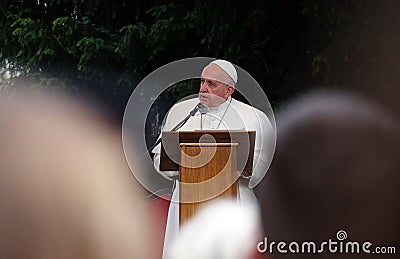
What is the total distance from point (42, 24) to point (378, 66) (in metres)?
2.27

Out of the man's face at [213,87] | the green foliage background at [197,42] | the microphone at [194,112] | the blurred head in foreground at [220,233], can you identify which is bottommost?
the blurred head in foreground at [220,233]

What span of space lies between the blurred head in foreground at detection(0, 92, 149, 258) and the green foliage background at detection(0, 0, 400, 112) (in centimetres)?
35

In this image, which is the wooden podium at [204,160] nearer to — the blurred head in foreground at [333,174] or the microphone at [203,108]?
the microphone at [203,108]

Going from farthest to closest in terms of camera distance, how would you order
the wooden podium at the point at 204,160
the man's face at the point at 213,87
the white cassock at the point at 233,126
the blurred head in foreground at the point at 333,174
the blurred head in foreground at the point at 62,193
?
the blurred head in foreground at the point at 62,193 → the blurred head in foreground at the point at 333,174 → the white cassock at the point at 233,126 → the man's face at the point at 213,87 → the wooden podium at the point at 204,160

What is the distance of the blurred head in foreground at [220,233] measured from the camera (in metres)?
2.69

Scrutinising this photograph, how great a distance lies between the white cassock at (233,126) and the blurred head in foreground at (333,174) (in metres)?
0.91

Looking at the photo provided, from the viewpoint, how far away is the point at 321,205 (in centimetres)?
412

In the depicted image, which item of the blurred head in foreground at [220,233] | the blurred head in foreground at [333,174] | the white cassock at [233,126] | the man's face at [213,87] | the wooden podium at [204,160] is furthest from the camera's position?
the blurred head in foreground at [333,174]

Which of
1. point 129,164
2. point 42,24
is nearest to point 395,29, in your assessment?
point 129,164

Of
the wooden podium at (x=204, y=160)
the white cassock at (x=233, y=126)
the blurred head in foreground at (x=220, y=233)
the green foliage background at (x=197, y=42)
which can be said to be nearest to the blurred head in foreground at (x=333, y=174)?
the green foliage background at (x=197, y=42)

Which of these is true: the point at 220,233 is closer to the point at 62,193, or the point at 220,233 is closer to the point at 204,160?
the point at 204,160

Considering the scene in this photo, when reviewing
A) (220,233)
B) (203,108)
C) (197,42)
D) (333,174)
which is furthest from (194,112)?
(197,42)

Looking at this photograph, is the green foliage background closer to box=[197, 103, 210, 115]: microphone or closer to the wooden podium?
box=[197, 103, 210, 115]: microphone

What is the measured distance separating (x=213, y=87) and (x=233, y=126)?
252 millimetres
